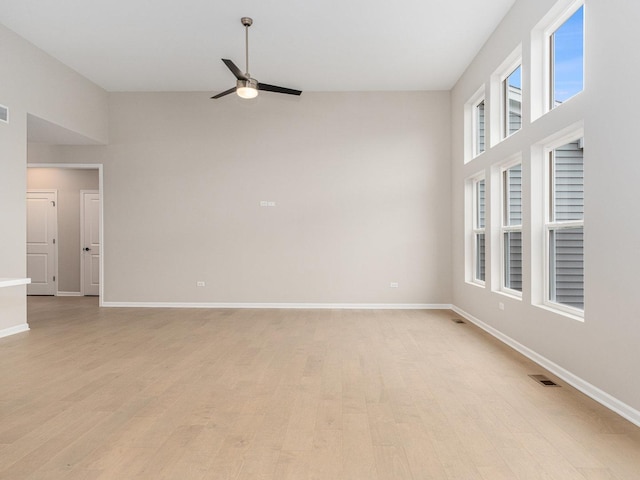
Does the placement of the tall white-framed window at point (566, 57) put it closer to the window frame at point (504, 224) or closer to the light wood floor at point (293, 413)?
the window frame at point (504, 224)

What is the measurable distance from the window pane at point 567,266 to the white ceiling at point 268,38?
257 cm

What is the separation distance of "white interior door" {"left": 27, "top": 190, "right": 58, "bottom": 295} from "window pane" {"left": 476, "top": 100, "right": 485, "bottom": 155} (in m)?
8.08

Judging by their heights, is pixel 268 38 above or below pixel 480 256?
above

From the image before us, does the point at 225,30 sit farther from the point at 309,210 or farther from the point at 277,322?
the point at 277,322

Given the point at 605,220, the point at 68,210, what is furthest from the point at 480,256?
the point at 68,210

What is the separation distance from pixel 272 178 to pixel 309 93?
1.54 metres

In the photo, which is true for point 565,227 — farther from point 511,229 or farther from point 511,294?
point 511,294

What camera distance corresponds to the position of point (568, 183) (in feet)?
12.3

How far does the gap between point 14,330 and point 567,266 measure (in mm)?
6095

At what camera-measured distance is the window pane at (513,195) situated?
4902 millimetres

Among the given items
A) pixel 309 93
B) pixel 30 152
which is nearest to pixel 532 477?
pixel 309 93

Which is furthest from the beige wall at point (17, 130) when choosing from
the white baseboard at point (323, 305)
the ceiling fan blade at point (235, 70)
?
the ceiling fan blade at point (235, 70)

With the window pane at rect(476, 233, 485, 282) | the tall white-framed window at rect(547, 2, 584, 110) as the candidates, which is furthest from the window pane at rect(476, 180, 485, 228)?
the tall white-framed window at rect(547, 2, 584, 110)

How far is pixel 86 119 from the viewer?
21.9ft
